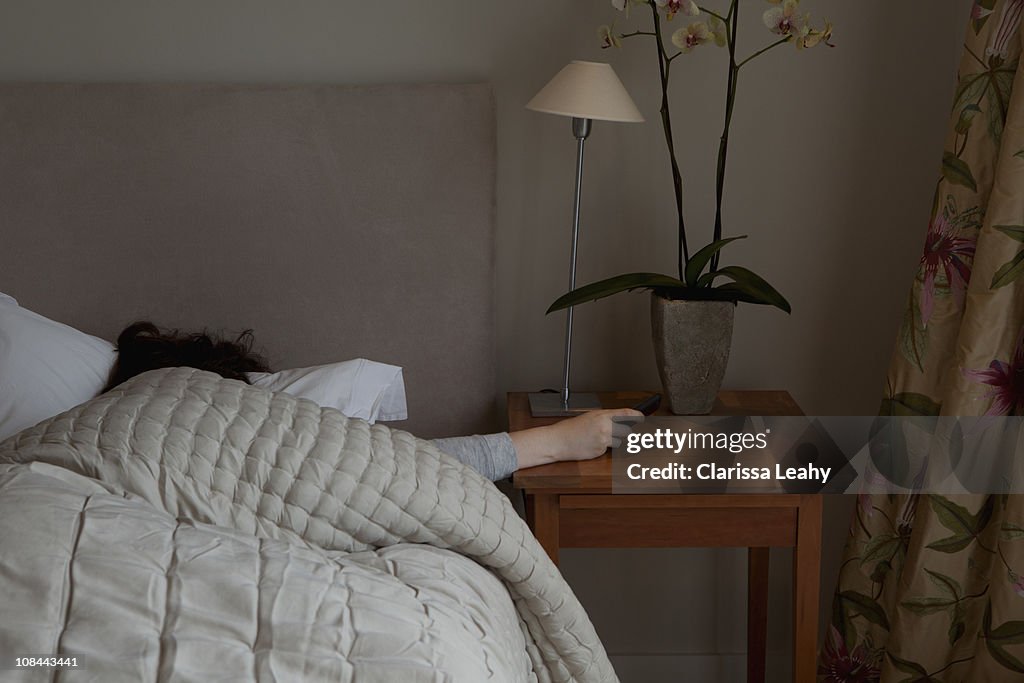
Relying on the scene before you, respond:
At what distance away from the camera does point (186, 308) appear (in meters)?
1.92

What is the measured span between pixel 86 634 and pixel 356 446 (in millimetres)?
460

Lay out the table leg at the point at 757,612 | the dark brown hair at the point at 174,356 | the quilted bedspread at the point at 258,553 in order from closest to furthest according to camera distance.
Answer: the quilted bedspread at the point at 258,553 < the dark brown hair at the point at 174,356 < the table leg at the point at 757,612

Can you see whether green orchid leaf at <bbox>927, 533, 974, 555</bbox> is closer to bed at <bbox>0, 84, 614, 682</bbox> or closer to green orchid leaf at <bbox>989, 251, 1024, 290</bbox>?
green orchid leaf at <bbox>989, 251, 1024, 290</bbox>

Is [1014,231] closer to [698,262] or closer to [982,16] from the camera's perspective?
[982,16]

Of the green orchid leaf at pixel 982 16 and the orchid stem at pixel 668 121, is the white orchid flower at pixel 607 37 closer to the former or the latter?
the orchid stem at pixel 668 121

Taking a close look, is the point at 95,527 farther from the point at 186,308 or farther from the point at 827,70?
the point at 827,70

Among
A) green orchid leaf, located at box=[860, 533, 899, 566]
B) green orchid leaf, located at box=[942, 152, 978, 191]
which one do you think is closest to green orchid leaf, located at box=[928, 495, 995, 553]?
green orchid leaf, located at box=[860, 533, 899, 566]

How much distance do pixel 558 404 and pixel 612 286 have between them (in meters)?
0.28

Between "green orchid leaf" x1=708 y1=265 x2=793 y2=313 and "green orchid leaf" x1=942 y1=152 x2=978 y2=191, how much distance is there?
0.35 m

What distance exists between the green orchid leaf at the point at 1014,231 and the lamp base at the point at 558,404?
75 centimetres

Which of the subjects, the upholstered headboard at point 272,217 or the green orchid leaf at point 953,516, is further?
the upholstered headboard at point 272,217

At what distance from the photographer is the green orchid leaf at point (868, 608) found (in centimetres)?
184

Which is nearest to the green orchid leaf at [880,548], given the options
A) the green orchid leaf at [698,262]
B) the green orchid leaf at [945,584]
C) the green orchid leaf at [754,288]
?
the green orchid leaf at [945,584]

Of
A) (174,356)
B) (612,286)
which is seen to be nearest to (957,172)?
(612,286)
